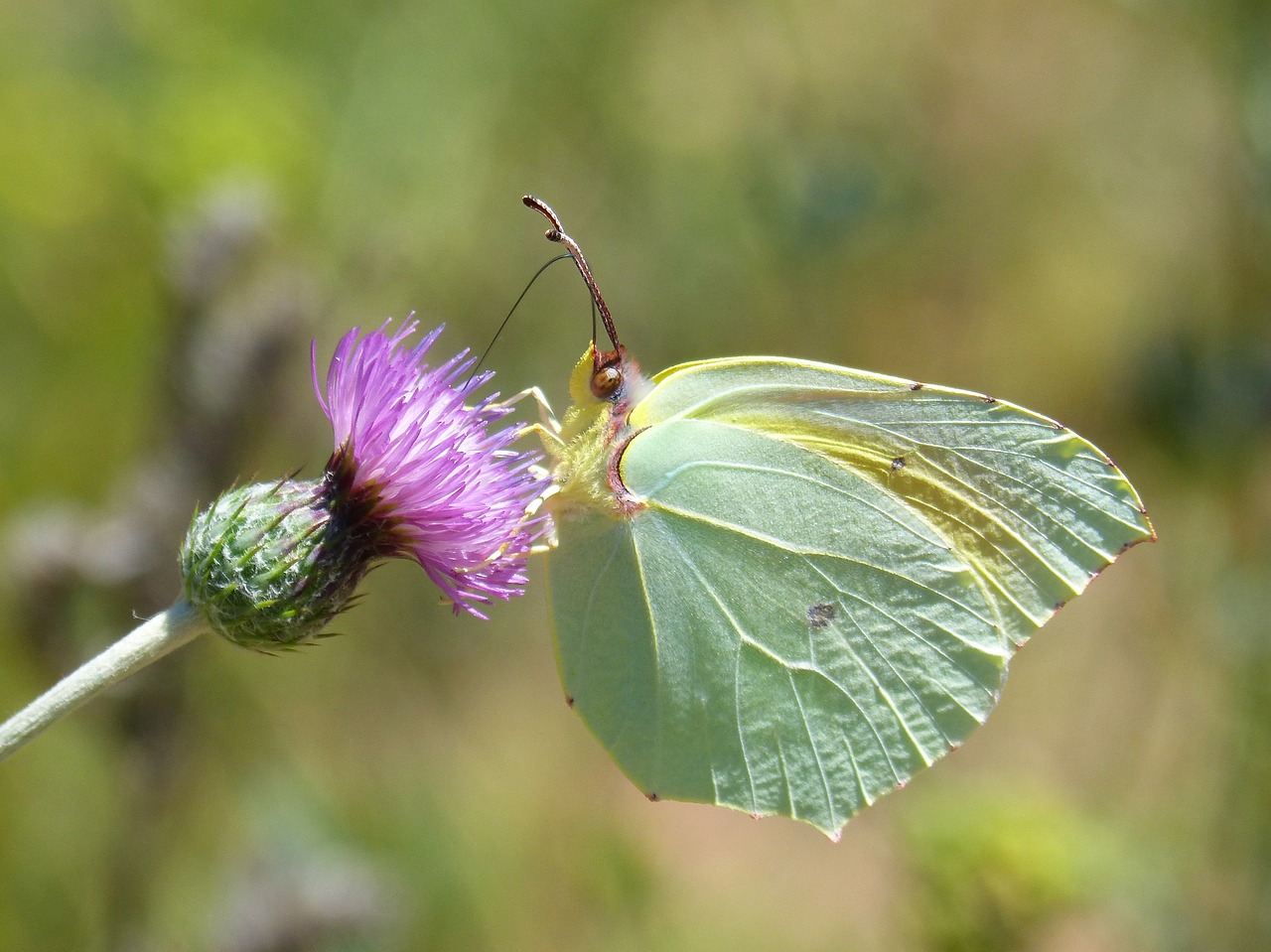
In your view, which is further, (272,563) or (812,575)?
(812,575)

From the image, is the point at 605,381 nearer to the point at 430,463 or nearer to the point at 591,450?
the point at 591,450

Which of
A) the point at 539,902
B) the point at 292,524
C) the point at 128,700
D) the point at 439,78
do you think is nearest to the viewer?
the point at 292,524

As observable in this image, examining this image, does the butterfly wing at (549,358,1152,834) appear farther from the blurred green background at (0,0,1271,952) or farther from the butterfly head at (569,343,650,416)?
the blurred green background at (0,0,1271,952)

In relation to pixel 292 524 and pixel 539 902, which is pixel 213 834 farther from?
pixel 292 524

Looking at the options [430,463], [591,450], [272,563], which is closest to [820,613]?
[591,450]

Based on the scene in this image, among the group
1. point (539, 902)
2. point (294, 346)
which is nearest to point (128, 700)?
point (294, 346)

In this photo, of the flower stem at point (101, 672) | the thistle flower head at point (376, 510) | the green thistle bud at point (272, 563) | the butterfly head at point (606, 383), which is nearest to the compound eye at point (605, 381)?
the butterfly head at point (606, 383)

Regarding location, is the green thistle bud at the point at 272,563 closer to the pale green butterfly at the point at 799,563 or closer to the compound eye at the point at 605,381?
the pale green butterfly at the point at 799,563
